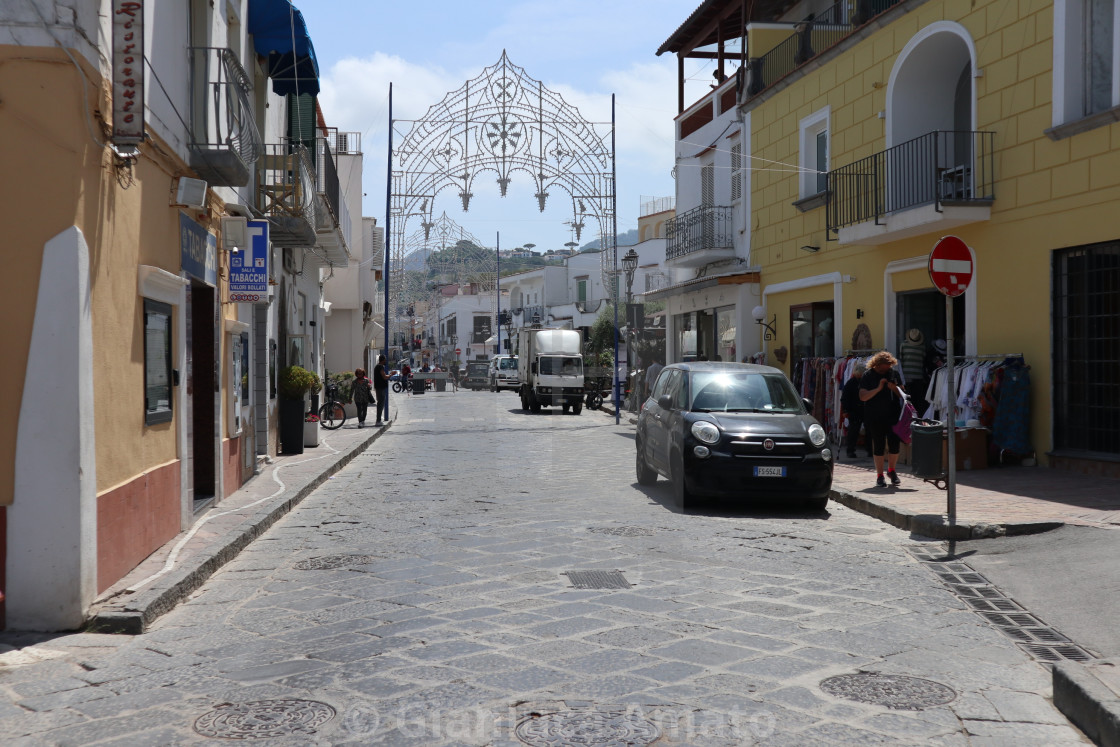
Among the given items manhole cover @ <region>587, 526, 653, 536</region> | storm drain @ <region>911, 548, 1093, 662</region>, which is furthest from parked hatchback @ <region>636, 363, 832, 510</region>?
storm drain @ <region>911, 548, 1093, 662</region>

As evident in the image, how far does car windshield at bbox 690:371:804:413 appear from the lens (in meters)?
11.8

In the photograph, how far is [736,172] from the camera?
82.8 feet

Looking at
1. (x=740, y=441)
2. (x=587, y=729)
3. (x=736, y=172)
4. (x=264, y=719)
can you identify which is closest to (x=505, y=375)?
(x=736, y=172)

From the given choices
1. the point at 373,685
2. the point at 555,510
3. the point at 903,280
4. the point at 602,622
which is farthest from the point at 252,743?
the point at 903,280

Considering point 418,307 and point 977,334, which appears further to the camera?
point 418,307

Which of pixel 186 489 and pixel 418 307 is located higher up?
pixel 418 307

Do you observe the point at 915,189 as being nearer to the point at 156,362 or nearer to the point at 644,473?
the point at 644,473

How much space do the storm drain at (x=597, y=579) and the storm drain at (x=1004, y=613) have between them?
92.9 inches

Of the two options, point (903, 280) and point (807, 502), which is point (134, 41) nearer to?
point (807, 502)

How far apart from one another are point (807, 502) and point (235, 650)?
758cm

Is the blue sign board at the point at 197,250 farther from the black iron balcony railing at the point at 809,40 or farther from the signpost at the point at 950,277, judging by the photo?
the black iron balcony railing at the point at 809,40

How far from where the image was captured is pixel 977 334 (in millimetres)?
14797

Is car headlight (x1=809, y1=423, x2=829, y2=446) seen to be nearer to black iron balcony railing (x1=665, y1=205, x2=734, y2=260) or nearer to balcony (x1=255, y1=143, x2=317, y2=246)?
balcony (x1=255, y1=143, x2=317, y2=246)

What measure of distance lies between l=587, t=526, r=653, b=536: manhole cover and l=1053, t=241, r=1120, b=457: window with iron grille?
6377 mm
